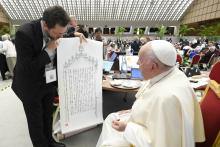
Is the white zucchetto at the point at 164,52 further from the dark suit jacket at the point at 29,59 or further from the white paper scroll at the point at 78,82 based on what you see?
the white paper scroll at the point at 78,82

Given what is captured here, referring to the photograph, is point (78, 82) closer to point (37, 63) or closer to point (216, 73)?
point (37, 63)

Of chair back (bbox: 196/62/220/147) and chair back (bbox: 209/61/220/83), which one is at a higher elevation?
chair back (bbox: 209/61/220/83)

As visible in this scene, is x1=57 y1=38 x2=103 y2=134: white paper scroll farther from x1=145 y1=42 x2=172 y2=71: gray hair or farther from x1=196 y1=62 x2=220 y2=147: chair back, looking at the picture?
x1=196 y1=62 x2=220 y2=147: chair back

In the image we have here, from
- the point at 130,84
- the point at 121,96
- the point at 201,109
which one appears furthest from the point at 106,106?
the point at 201,109

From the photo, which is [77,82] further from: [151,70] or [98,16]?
[98,16]

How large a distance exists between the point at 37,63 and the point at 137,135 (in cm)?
113

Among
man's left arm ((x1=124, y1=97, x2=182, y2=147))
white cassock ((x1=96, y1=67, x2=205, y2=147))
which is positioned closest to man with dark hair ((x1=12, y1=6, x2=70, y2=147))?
white cassock ((x1=96, y1=67, x2=205, y2=147))

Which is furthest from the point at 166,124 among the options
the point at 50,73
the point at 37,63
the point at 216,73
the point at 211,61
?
the point at 211,61

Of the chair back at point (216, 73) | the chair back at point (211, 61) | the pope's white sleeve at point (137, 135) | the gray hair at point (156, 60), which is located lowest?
the chair back at point (211, 61)

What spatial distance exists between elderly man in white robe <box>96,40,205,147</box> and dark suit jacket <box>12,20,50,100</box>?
1.02 m

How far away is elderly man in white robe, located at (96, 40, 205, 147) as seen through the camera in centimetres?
131

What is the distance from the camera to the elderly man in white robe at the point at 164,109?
1309 millimetres

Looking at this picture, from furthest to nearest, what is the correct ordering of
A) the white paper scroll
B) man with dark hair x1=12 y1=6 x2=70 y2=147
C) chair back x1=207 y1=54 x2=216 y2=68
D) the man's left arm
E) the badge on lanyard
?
chair back x1=207 y1=54 x2=216 y2=68 < the white paper scroll < the badge on lanyard < man with dark hair x1=12 y1=6 x2=70 y2=147 < the man's left arm

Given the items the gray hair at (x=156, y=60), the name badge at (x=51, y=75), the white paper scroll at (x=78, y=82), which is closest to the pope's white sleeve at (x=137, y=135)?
the gray hair at (x=156, y=60)
